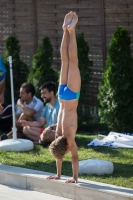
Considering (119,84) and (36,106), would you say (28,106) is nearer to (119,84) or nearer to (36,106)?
(36,106)

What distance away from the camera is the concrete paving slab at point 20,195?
8086 millimetres

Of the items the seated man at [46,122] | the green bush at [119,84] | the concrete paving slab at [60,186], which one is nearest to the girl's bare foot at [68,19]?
the concrete paving slab at [60,186]

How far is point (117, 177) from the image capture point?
8.51 meters

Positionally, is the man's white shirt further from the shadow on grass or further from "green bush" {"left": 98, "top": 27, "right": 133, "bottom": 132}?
the shadow on grass

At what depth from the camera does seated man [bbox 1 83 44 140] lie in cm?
1202

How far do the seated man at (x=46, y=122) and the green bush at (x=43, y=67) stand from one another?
181 centimetres

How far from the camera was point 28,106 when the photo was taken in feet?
39.8

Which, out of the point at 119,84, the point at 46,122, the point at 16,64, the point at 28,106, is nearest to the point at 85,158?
the point at 46,122

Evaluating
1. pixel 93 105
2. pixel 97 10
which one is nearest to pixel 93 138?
pixel 93 105

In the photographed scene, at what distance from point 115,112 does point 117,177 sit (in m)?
3.50

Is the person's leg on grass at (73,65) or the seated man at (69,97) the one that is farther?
the person's leg on grass at (73,65)

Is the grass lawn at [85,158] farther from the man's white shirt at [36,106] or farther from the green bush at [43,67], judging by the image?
the green bush at [43,67]

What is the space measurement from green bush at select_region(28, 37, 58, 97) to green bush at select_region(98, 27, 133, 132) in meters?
1.72

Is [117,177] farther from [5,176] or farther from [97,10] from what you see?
[97,10]
